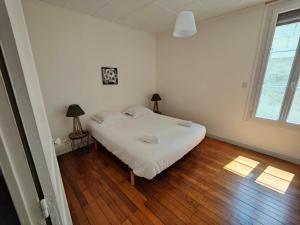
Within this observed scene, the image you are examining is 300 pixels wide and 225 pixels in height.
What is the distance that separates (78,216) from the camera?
4.90 ft

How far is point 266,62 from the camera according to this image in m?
2.42

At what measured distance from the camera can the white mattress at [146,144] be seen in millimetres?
1722

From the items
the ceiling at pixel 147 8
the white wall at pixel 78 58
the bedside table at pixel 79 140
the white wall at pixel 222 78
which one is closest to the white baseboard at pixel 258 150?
the white wall at pixel 222 78

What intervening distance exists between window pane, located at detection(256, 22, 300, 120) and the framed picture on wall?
3.00 meters

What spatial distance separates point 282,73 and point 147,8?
257cm

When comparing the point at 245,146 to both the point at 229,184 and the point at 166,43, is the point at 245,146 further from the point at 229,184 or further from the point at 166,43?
the point at 166,43

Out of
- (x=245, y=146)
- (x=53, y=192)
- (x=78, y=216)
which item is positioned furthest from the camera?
(x=245, y=146)

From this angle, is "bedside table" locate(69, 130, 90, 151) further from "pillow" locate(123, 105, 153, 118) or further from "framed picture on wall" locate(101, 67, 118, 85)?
"framed picture on wall" locate(101, 67, 118, 85)

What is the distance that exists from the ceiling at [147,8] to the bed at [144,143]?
6.80 feet

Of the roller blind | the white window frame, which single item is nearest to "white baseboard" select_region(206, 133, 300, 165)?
the white window frame

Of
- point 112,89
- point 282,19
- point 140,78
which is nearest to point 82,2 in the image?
point 112,89

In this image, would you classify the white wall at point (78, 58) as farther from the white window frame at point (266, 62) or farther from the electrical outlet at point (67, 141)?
the white window frame at point (266, 62)

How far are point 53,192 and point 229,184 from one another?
2.14 m

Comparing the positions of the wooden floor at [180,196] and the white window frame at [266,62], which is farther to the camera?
the white window frame at [266,62]
